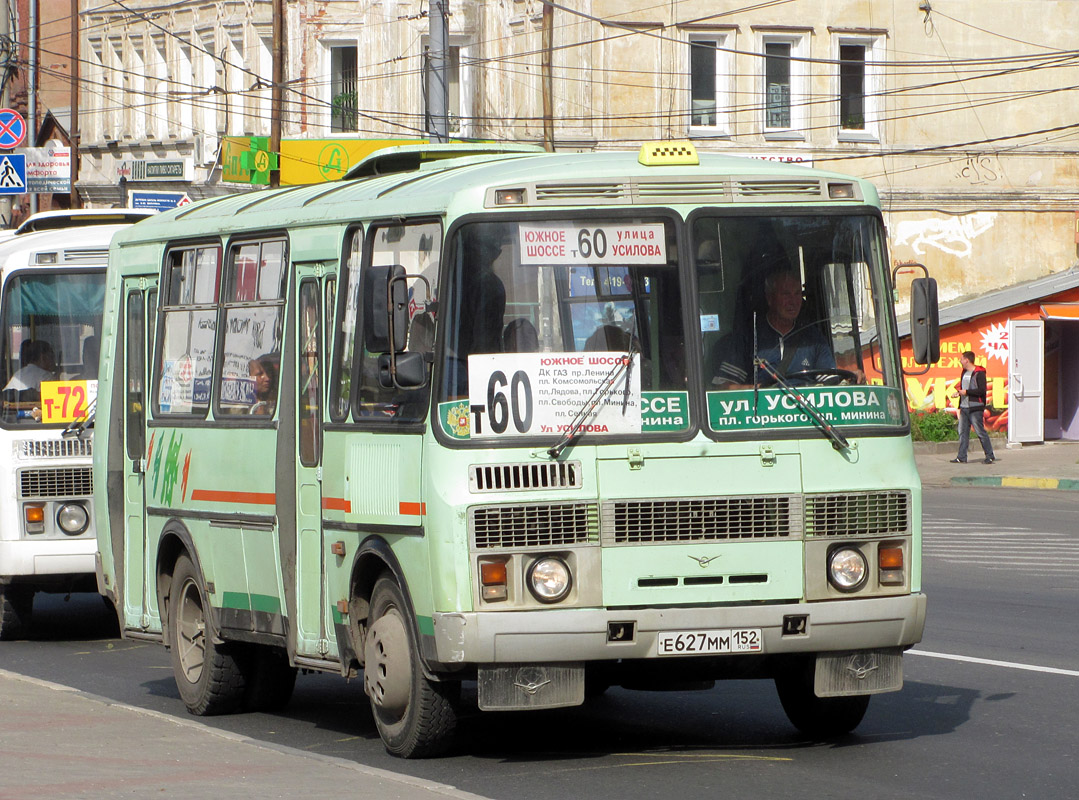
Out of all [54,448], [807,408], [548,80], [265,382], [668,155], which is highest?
[548,80]

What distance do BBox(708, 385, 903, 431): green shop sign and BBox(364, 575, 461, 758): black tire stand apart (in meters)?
1.56

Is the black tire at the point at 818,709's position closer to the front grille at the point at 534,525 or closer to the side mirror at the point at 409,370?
the front grille at the point at 534,525

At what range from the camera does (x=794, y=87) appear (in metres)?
41.2

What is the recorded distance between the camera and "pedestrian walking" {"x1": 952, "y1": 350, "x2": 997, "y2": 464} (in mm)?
30766

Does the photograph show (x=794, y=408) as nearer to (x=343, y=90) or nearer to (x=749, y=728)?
(x=749, y=728)

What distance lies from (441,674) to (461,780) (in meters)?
0.45

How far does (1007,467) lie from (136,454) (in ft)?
70.9

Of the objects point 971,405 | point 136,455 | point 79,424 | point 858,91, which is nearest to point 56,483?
point 79,424

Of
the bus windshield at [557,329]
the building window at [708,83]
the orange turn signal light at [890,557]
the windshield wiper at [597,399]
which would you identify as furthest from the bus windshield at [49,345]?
the building window at [708,83]

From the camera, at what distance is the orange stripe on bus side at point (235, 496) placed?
9391 mm

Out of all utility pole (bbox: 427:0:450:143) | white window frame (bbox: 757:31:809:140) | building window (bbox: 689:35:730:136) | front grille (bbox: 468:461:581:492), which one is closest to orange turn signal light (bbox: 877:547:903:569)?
front grille (bbox: 468:461:581:492)

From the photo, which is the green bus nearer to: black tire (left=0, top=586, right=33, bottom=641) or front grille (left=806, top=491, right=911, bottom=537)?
front grille (left=806, top=491, right=911, bottom=537)

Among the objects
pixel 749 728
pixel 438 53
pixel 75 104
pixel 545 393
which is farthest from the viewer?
pixel 75 104

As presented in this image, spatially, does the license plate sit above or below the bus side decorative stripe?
below
